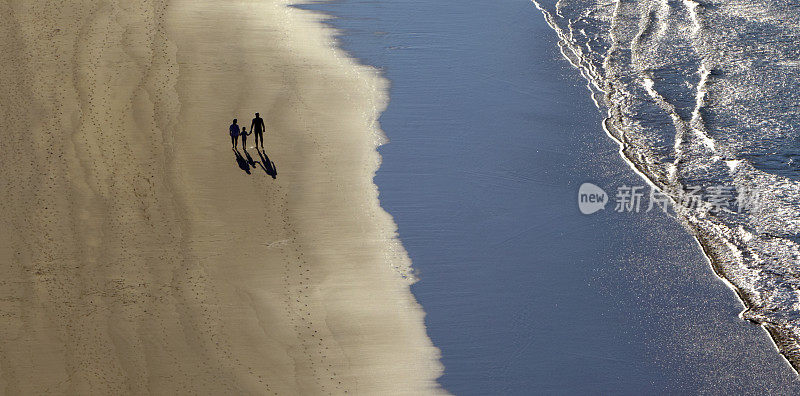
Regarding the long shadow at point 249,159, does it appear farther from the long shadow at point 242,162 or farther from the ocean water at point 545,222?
the ocean water at point 545,222

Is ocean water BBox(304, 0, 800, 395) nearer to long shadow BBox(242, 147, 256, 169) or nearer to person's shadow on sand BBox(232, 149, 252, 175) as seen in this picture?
long shadow BBox(242, 147, 256, 169)

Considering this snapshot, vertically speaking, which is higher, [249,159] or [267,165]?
[249,159]
